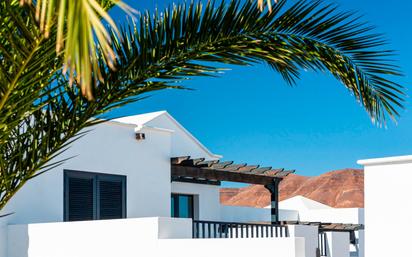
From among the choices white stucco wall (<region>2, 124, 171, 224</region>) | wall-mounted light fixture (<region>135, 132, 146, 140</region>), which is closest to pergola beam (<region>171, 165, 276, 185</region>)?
white stucco wall (<region>2, 124, 171, 224</region>)

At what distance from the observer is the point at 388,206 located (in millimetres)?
10781

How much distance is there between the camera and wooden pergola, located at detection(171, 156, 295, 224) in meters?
18.0

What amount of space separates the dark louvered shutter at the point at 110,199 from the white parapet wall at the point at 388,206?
6569 mm

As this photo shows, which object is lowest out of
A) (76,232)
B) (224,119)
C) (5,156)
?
(76,232)

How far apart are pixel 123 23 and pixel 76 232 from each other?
7.15m

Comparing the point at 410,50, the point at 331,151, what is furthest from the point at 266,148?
the point at 410,50

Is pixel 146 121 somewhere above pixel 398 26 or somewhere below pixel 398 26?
below

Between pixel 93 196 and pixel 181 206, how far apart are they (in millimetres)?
6087

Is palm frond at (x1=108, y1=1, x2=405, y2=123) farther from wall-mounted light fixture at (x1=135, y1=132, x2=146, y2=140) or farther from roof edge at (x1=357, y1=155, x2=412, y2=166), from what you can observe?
wall-mounted light fixture at (x1=135, y1=132, x2=146, y2=140)

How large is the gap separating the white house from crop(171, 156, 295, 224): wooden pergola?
3 centimetres

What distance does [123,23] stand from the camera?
581cm

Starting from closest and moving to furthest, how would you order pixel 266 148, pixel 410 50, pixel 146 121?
1. pixel 146 121
2. pixel 410 50
3. pixel 266 148

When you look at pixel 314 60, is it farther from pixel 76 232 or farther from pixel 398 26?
pixel 398 26

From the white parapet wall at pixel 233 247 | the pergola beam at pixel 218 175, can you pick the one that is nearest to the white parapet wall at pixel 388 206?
the white parapet wall at pixel 233 247
